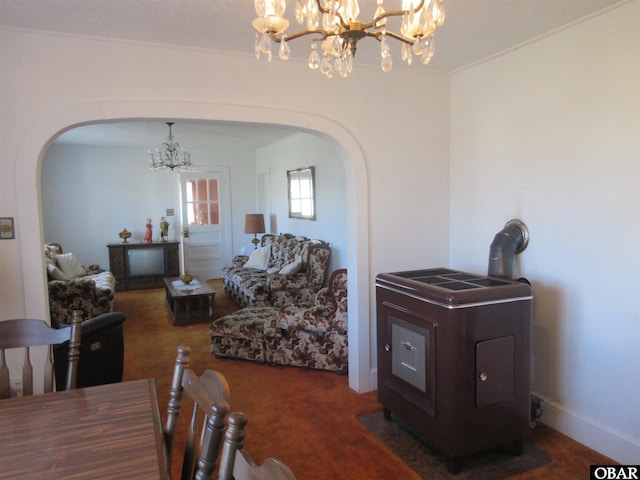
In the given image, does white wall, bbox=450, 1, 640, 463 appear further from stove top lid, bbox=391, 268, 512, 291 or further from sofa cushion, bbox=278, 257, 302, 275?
sofa cushion, bbox=278, 257, 302, 275

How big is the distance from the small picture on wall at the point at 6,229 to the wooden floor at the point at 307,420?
1.52 m

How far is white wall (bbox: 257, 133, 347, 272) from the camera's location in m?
5.29

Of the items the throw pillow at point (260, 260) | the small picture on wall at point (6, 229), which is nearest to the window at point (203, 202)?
the throw pillow at point (260, 260)

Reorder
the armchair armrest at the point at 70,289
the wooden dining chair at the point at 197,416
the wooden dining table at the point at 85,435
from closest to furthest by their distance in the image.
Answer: the wooden dining chair at the point at 197,416 < the wooden dining table at the point at 85,435 < the armchair armrest at the point at 70,289

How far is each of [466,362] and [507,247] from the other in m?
0.95

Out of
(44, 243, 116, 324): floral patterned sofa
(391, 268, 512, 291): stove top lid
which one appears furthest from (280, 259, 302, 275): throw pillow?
(391, 268, 512, 291): stove top lid

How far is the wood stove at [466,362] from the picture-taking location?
2346mm

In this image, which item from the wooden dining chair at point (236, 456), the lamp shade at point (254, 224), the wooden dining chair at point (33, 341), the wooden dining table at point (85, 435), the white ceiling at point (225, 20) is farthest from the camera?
the lamp shade at point (254, 224)

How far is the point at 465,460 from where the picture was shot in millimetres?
2498

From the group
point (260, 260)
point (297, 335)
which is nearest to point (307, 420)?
point (297, 335)

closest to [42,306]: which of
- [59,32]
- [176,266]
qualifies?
[59,32]

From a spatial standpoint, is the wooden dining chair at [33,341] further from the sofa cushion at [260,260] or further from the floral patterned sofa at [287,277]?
the sofa cushion at [260,260]

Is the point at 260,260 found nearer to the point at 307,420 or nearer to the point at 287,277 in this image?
the point at 287,277

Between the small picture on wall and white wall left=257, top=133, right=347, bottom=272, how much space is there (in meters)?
2.57
